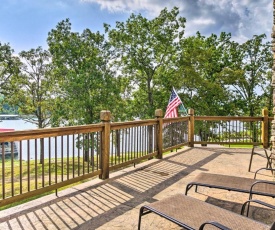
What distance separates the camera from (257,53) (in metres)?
18.7

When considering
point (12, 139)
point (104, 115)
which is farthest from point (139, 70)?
point (12, 139)

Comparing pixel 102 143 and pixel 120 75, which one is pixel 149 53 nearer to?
pixel 120 75

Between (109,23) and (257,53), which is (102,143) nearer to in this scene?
(109,23)

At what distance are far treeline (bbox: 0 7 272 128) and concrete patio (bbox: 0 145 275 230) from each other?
987cm

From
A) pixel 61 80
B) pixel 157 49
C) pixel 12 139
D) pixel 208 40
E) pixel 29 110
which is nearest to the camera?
pixel 12 139

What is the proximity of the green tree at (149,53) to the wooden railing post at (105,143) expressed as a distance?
10.3 meters

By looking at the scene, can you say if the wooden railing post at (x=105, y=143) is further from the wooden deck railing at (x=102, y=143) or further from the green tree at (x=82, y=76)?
the green tree at (x=82, y=76)

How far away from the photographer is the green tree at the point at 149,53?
14953 millimetres

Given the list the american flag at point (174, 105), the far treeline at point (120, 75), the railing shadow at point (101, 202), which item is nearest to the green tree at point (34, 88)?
the far treeline at point (120, 75)

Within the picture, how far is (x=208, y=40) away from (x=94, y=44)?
29.2 feet

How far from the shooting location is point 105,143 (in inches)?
168

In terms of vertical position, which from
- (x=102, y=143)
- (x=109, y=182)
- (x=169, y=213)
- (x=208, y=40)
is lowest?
(x=109, y=182)

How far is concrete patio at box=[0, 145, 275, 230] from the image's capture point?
107 inches

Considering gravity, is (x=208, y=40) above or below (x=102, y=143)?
above
